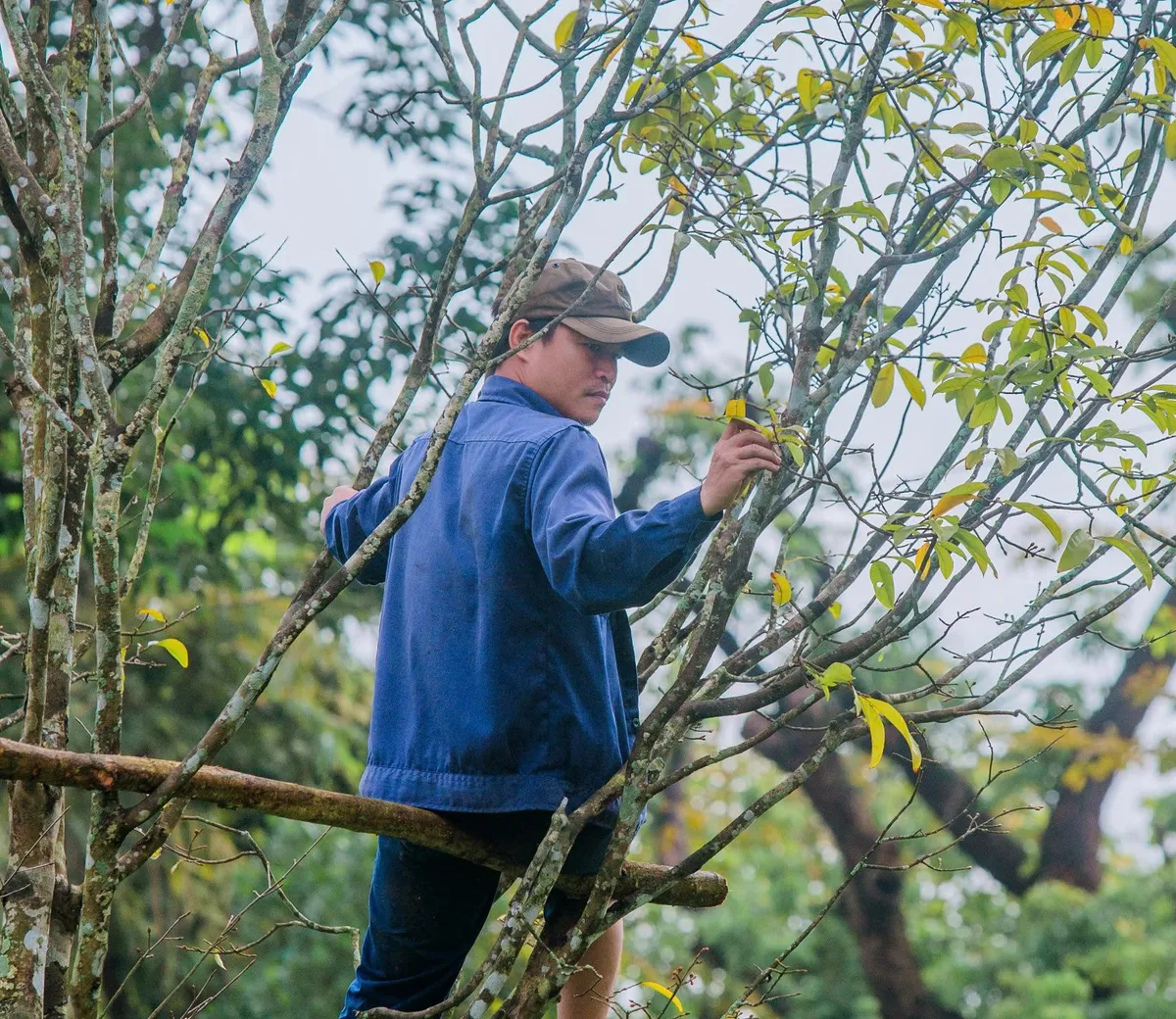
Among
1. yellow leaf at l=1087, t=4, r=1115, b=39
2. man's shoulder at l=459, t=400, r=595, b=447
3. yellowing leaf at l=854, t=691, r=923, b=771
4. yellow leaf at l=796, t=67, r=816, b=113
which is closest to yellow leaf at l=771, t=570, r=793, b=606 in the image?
yellowing leaf at l=854, t=691, r=923, b=771

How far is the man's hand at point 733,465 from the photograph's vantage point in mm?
1698

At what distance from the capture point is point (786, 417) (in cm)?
185

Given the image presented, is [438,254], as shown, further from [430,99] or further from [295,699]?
[295,699]

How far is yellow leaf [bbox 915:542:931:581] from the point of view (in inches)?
73.1

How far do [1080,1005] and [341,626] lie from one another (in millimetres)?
6173

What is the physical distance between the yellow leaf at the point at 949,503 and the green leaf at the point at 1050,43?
2.35 ft

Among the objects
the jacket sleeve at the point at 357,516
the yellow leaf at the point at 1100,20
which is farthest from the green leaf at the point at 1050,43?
the jacket sleeve at the point at 357,516

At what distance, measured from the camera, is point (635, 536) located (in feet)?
5.69

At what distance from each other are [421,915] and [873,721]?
90 cm

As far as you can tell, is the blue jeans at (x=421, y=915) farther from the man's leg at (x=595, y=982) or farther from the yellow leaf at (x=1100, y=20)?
the yellow leaf at (x=1100, y=20)

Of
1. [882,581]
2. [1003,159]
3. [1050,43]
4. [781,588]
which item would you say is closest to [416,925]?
[781,588]

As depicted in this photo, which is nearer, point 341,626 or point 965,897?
point 341,626

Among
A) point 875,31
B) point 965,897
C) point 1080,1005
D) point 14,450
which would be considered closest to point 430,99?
point 14,450

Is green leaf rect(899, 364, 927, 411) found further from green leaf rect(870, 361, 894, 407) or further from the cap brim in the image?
the cap brim
